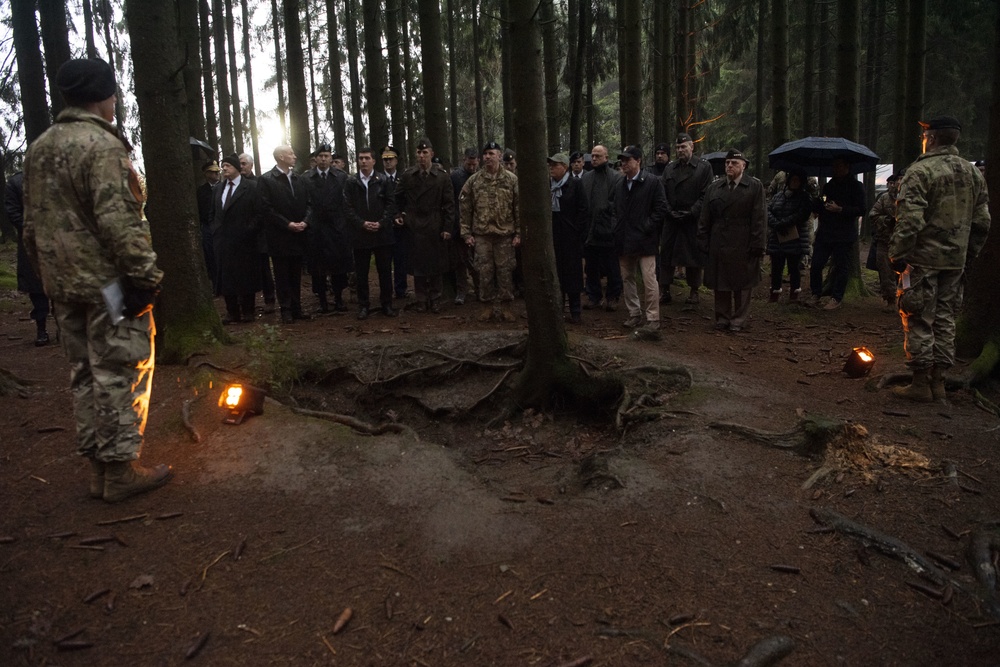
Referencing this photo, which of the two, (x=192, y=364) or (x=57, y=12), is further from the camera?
(x=57, y=12)

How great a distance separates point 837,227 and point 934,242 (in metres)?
4.84

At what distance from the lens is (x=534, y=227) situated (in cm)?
653

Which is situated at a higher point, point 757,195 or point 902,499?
point 757,195

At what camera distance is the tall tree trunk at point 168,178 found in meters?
6.94

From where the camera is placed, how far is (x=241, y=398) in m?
5.62

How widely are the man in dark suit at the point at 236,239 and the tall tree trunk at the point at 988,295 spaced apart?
904 centimetres

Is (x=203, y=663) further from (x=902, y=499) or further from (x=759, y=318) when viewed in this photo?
(x=759, y=318)

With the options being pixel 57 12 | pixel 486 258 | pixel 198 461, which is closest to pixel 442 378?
pixel 486 258

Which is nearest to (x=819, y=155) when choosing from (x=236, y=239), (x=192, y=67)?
(x=236, y=239)

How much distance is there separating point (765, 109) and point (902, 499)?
28025 mm

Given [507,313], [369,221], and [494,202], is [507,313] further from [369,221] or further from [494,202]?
[369,221]

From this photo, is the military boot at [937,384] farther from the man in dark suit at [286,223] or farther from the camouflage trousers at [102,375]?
the man in dark suit at [286,223]

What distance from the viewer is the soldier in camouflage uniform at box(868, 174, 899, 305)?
10.6 m

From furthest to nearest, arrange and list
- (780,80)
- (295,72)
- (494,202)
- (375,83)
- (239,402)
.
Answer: (295,72)
(780,80)
(375,83)
(494,202)
(239,402)
